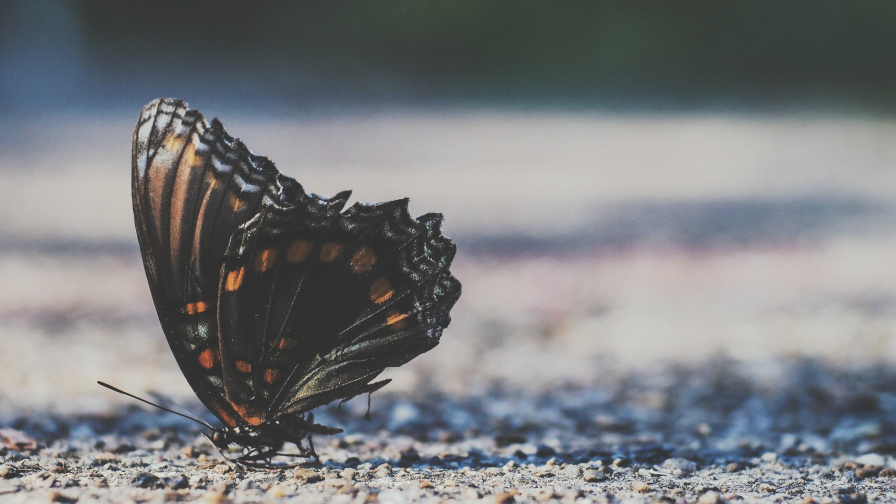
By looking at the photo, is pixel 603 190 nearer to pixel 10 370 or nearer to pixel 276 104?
pixel 10 370

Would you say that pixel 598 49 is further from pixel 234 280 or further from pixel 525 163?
pixel 234 280

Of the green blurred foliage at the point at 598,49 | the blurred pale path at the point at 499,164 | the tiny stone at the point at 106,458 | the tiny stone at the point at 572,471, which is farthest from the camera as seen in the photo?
the green blurred foliage at the point at 598,49

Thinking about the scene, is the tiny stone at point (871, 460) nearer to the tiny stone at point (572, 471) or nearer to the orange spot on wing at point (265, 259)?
the tiny stone at point (572, 471)

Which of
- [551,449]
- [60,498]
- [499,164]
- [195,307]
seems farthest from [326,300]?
[499,164]

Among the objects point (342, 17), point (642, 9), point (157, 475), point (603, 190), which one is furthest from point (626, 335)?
point (342, 17)

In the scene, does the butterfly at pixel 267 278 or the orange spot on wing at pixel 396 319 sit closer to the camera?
the butterfly at pixel 267 278

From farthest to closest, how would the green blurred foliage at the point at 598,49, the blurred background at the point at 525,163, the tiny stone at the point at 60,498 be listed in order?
1. the green blurred foliage at the point at 598,49
2. the blurred background at the point at 525,163
3. the tiny stone at the point at 60,498

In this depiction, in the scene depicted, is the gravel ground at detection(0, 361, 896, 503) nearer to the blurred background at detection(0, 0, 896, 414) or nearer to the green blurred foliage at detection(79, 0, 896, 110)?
the blurred background at detection(0, 0, 896, 414)

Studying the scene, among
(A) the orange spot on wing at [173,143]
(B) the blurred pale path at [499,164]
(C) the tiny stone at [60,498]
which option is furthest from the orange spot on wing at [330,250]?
(B) the blurred pale path at [499,164]
